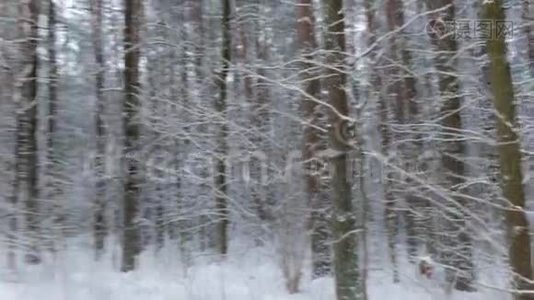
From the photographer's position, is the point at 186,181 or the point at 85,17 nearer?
the point at 186,181

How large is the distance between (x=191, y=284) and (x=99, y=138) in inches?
204

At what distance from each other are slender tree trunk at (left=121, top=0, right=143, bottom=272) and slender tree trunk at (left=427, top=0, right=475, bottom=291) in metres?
5.63

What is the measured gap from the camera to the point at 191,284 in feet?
37.4

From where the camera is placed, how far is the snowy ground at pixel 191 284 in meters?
10.7

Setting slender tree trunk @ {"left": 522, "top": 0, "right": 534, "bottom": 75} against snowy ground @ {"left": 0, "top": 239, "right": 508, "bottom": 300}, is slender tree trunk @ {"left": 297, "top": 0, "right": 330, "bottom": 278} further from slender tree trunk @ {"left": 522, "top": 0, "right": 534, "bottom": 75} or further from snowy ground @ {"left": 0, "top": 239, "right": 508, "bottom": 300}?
slender tree trunk @ {"left": 522, "top": 0, "right": 534, "bottom": 75}

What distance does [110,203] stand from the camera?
50.1ft

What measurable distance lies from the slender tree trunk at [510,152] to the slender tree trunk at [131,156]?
7.26m

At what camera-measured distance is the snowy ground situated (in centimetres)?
1073

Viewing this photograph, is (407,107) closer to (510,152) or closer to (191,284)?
(191,284)

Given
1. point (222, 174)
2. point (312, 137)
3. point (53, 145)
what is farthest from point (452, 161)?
point (53, 145)

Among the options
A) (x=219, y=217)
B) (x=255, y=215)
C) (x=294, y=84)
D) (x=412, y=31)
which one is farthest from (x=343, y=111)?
(x=219, y=217)

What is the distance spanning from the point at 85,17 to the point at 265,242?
21.4 feet

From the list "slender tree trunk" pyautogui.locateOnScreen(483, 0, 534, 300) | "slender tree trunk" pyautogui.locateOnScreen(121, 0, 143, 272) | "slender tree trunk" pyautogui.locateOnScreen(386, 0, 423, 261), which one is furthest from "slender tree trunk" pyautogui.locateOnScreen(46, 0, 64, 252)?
"slender tree trunk" pyautogui.locateOnScreen(483, 0, 534, 300)

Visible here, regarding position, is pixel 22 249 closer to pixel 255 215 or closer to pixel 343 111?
pixel 255 215
